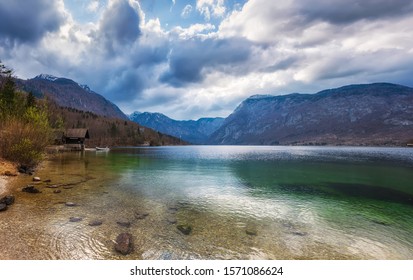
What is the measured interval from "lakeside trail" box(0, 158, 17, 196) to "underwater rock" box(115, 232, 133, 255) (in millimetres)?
16768

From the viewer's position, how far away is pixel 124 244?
12062 mm

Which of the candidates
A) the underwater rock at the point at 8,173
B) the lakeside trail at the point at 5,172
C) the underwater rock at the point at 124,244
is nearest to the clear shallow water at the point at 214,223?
the underwater rock at the point at 124,244

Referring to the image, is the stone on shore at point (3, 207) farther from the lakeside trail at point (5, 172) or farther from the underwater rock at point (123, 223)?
the underwater rock at point (123, 223)

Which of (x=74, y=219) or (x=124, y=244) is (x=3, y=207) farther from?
(x=124, y=244)

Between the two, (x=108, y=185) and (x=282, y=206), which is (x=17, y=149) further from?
(x=282, y=206)

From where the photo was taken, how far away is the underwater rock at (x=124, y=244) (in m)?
11.6

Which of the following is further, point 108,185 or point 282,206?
point 108,185

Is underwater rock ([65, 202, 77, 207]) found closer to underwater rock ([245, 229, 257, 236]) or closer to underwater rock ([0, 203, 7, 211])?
underwater rock ([0, 203, 7, 211])

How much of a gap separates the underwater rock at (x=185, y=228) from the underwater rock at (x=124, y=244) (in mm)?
3226

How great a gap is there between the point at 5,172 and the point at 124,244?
91.4 ft

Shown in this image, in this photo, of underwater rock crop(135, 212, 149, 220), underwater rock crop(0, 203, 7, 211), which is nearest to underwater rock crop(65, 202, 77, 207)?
underwater rock crop(0, 203, 7, 211)
